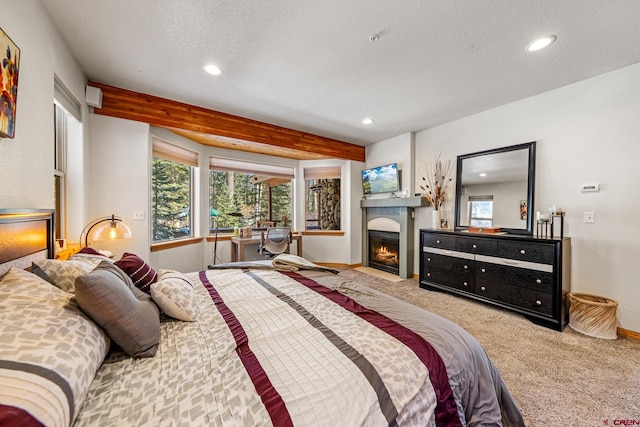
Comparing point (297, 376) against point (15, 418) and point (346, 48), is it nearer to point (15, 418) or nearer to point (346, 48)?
point (15, 418)

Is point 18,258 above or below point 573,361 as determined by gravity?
above

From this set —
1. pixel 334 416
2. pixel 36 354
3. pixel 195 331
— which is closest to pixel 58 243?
pixel 195 331

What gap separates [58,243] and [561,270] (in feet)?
15.2

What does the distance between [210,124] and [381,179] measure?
308cm

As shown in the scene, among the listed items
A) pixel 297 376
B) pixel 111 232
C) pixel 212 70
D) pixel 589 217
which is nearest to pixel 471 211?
pixel 589 217

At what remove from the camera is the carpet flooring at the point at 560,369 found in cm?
150

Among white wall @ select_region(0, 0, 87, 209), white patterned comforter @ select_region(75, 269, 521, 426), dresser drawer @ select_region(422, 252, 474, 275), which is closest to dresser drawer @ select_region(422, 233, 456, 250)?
dresser drawer @ select_region(422, 252, 474, 275)

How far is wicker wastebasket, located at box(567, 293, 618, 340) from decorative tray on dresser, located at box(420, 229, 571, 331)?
0.32 feet

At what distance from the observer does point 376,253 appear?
5156 mm

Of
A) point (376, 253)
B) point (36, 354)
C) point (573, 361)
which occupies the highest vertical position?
point (36, 354)

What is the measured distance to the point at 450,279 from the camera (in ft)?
11.4

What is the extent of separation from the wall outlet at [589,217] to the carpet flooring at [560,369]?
44.5 inches

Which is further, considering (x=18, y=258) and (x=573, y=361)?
(x=573, y=361)

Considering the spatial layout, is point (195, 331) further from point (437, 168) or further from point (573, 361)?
point (437, 168)
